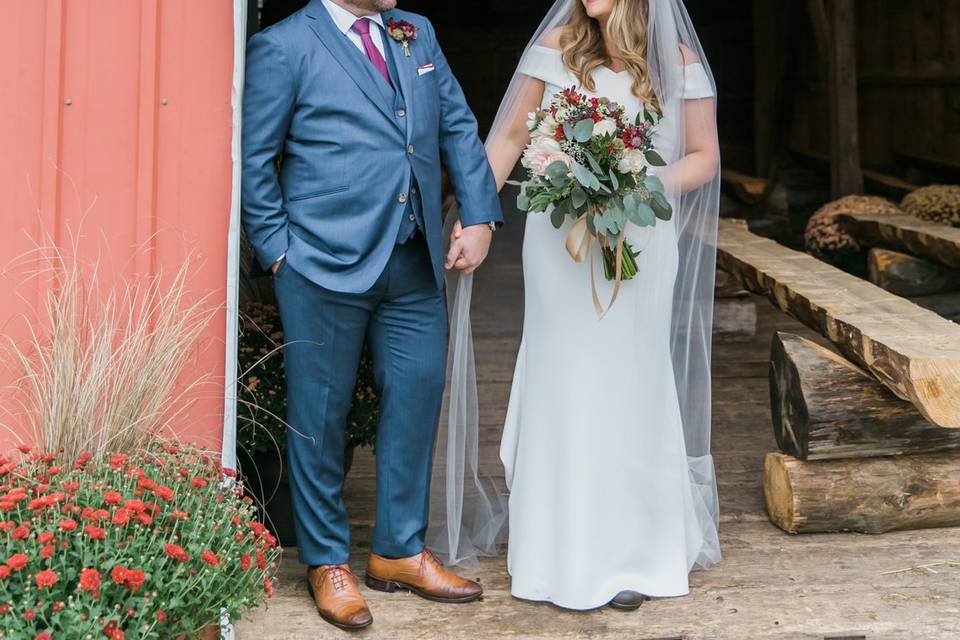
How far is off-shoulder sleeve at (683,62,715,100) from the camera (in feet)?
12.5

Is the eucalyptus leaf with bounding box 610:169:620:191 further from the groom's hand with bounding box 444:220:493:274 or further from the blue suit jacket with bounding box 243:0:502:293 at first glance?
the blue suit jacket with bounding box 243:0:502:293

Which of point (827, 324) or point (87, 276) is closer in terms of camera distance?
point (87, 276)

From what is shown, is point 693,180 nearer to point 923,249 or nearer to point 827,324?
point 827,324

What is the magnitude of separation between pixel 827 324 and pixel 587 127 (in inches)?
67.4

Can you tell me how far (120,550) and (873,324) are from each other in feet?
9.18

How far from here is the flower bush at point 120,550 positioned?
2682mm

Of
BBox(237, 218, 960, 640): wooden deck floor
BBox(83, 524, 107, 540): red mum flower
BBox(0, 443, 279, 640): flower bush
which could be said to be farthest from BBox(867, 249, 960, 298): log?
BBox(83, 524, 107, 540): red mum flower

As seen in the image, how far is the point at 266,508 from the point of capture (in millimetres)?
4203

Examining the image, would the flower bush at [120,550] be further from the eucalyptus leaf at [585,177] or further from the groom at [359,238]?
the eucalyptus leaf at [585,177]

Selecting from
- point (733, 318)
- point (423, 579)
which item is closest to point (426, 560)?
point (423, 579)

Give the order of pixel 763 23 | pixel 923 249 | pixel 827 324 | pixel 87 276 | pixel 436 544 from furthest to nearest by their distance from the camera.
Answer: pixel 763 23, pixel 923 249, pixel 827 324, pixel 436 544, pixel 87 276

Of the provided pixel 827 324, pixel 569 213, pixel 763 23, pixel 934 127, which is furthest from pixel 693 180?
pixel 763 23

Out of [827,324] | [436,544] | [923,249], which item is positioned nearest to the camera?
[436,544]

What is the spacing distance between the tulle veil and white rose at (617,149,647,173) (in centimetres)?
31
